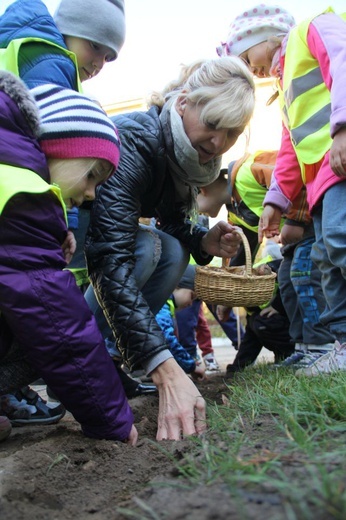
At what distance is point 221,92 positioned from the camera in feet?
7.90

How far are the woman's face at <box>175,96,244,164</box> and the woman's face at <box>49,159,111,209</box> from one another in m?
0.59

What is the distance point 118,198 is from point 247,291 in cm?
116

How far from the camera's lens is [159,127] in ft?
Result: 7.88

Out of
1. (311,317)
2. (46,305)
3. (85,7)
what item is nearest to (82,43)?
(85,7)

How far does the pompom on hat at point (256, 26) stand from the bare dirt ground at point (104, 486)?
2.58 m

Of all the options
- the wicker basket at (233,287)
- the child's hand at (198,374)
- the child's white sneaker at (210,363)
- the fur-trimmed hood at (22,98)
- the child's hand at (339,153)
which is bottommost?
the child's white sneaker at (210,363)

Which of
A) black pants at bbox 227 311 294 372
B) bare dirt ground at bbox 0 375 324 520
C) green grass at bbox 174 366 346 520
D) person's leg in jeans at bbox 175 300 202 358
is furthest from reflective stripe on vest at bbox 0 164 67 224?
person's leg in jeans at bbox 175 300 202 358

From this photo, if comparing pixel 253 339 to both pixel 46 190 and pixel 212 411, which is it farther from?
pixel 46 190

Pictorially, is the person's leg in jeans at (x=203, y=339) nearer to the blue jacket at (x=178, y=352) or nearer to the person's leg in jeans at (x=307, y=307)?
the blue jacket at (x=178, y=352)

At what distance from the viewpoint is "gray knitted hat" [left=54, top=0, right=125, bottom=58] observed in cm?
273

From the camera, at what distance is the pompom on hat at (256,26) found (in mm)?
3291

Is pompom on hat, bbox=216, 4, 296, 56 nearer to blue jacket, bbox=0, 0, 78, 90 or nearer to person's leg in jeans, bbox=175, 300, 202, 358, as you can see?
blue jacket, bbox=0, 0, 78, 90

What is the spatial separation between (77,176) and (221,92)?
940 mm

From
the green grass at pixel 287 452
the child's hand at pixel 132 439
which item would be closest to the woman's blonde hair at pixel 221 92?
the green grass at pixel 287 452
